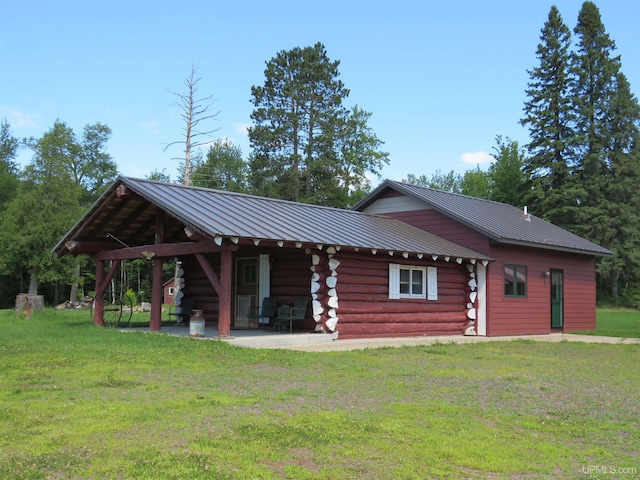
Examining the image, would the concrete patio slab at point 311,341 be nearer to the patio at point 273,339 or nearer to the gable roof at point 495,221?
the patio at point 273,339

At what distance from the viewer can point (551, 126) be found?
140 feet

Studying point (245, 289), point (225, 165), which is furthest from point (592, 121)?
point (245, 289)

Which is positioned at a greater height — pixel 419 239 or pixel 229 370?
pixel 419 239

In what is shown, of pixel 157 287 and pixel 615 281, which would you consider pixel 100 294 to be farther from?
pixel 615 281

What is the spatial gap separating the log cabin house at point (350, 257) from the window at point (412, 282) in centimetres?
3

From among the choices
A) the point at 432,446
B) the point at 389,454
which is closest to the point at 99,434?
the point at 389,454

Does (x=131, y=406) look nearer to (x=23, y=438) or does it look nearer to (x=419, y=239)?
(x=23, y=438)

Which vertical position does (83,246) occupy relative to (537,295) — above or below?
above

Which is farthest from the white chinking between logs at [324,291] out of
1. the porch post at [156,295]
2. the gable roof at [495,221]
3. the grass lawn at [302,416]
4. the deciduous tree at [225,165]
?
the deciduous tree at [225,165]

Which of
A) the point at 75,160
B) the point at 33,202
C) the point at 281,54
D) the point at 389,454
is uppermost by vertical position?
the point at 281,54

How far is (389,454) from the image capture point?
15.8 feet

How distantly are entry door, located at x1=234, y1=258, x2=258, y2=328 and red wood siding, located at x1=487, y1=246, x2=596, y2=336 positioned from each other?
282 inches

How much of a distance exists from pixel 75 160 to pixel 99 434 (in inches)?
1874

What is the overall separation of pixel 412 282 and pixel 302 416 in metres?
11.2
